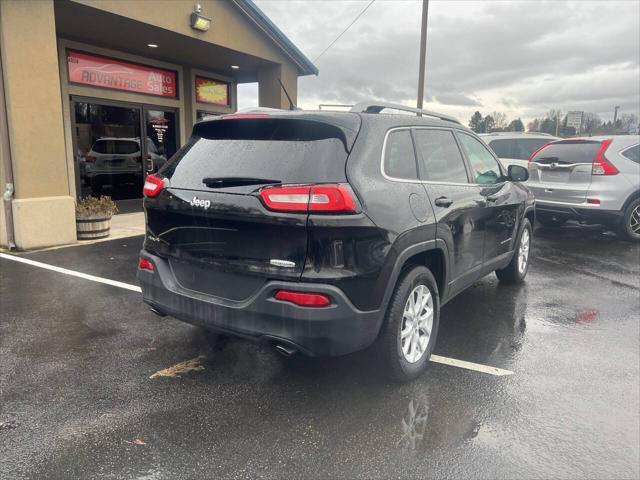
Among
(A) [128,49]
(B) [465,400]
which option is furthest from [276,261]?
(A) [128,49]

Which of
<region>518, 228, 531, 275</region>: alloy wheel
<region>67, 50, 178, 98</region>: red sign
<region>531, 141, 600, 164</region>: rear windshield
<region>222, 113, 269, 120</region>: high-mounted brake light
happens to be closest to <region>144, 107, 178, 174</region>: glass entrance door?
<region>67, 50, 178, 98</region>: red sign

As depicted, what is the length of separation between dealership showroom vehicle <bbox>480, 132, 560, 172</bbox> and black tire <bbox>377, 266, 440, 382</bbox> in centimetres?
920

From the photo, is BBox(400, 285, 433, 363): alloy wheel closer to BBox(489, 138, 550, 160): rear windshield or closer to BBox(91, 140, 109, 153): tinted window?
BBox(91, 140, 109, 153): tinted window

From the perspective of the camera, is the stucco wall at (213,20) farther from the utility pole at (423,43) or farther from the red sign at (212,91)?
the utility pole at (423,43)

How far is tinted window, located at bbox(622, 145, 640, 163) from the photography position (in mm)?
8602

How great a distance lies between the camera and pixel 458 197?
3922mm

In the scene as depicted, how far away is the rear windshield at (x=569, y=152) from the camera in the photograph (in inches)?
338

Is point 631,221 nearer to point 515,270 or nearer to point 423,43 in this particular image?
point 515,270

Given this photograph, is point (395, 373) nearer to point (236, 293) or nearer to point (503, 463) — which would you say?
point (503, 463)

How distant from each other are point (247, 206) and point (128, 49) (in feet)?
29.8

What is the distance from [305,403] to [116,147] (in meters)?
9.42

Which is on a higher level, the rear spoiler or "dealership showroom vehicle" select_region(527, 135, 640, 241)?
the rear spoiler

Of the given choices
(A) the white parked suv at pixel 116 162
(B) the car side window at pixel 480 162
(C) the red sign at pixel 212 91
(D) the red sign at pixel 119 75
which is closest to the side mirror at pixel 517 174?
(B) the car side window at pixel 480 162

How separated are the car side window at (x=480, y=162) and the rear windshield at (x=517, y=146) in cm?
744
